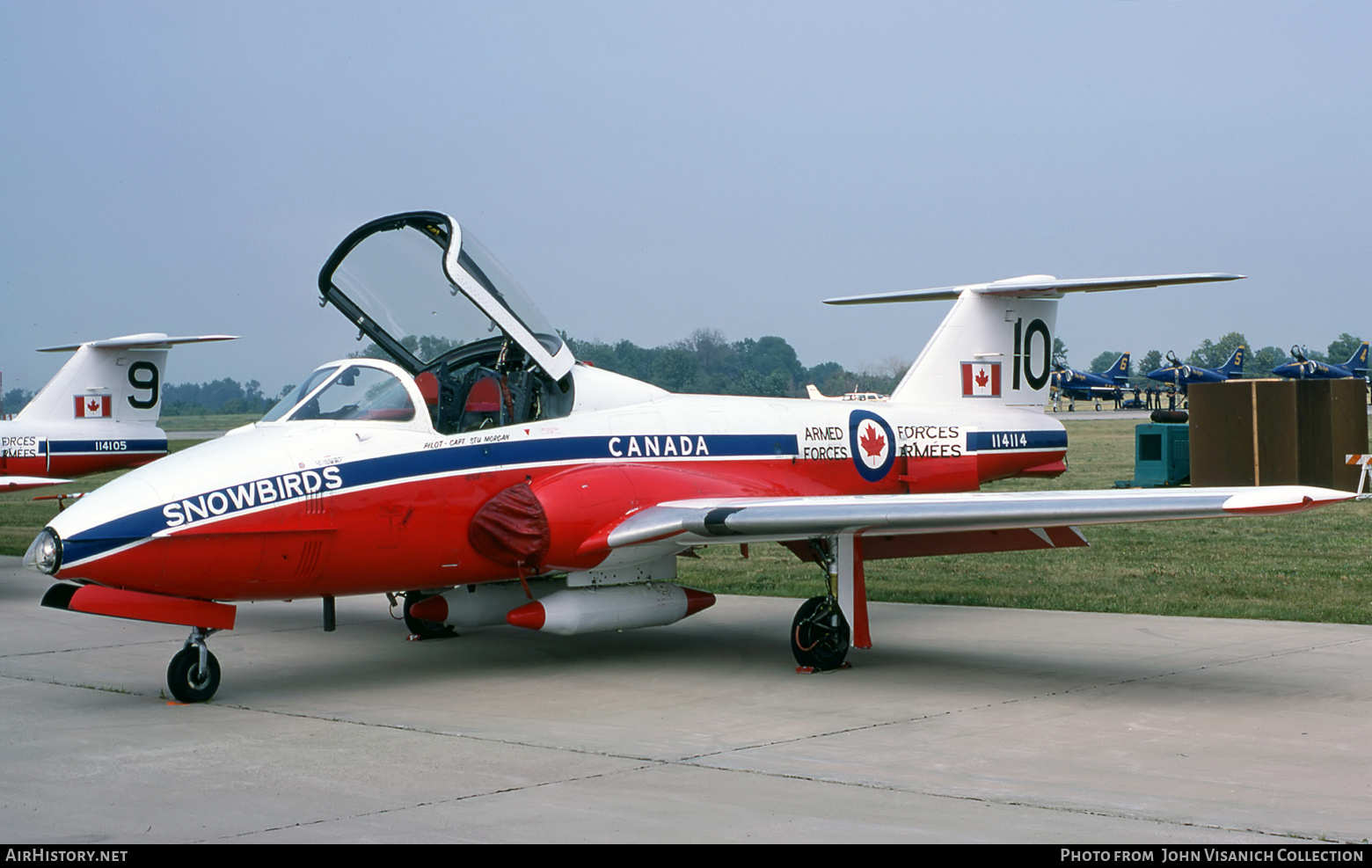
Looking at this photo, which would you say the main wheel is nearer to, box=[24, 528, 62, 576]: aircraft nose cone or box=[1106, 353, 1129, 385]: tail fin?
box=[24, 528, 62, 576]: aircraft nose cone

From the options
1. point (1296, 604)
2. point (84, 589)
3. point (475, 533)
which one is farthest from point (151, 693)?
point (1296, 604)

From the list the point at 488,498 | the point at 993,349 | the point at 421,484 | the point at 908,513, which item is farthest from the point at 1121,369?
the point at 421,484

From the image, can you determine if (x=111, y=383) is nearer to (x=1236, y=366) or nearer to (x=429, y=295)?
(x=429, y=295)

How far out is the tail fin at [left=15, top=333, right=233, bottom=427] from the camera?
66.3 feet

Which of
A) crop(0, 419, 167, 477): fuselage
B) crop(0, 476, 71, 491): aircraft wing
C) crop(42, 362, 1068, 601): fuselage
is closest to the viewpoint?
crop(42, 362, 1068, 601): fuselage

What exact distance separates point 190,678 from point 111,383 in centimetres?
1376

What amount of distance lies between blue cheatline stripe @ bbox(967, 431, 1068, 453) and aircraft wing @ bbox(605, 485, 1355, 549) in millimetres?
2907

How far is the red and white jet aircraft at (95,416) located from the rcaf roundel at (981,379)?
485 inches

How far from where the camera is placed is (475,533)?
9055 mm

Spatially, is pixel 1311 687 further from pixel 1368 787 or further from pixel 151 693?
pixel 151 693

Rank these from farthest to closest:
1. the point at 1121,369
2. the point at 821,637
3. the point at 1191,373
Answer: the point at 1121,369, the point at 1191,373, the point at 821,637

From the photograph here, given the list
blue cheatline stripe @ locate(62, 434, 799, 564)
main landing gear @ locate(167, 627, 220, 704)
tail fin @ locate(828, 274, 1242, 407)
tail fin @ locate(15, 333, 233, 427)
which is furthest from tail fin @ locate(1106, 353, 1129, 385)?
main landing gear @ locate(167, 627, 220, 704)

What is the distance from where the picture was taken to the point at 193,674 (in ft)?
28.1

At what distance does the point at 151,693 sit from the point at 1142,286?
8.70 m
